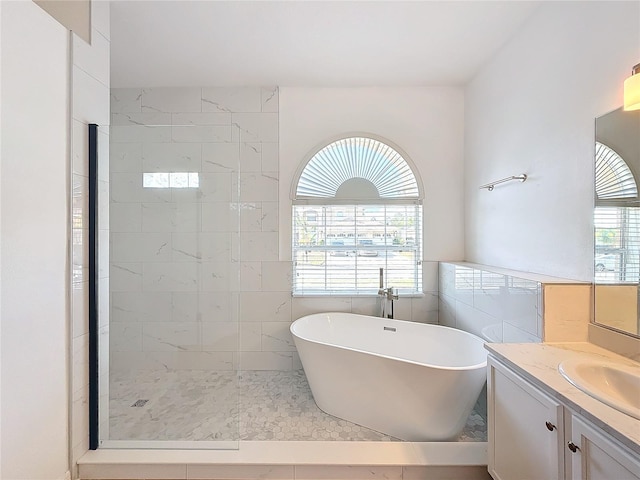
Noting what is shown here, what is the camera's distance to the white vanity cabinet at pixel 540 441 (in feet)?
3.01

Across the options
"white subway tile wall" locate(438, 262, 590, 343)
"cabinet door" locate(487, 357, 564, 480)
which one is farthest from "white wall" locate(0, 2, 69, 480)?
"white subway tile wall" locate(438, 262, 590, 343)

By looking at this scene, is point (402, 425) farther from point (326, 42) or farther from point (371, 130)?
point (326, 42)

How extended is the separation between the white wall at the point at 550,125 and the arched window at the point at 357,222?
26.9 inches

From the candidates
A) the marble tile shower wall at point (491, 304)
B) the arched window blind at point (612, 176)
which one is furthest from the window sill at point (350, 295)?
the arched window blind at point (612, 176)

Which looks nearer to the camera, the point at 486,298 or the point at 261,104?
the point at 486,298

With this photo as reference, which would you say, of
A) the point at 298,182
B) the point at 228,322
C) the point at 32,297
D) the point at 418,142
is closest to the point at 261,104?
the point at 298,182

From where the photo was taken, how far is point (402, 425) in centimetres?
199

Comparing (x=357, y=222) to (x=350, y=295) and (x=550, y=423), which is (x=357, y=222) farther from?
(x=550, y=423)

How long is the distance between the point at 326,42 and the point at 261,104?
95 centimetres

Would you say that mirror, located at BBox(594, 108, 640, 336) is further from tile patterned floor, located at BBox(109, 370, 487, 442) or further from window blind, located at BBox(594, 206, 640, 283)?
tile patterned floor, located at BBox(109, 370, 487, 442)

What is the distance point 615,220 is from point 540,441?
1.03 m

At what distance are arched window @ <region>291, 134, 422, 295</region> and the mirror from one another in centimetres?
162

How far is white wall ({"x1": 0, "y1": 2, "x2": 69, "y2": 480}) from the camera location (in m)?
1.39

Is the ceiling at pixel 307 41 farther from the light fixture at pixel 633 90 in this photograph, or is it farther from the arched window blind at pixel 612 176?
the arched window blind at pixel 612 176
